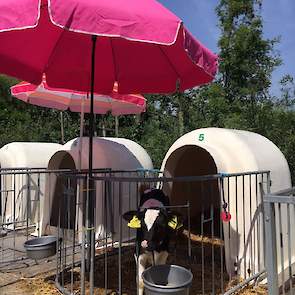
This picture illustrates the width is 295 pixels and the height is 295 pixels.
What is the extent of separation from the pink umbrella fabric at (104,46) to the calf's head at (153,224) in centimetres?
163

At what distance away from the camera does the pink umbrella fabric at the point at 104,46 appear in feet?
11.7

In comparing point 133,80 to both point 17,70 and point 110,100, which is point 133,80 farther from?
point 110,100

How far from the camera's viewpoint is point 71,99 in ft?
27.4

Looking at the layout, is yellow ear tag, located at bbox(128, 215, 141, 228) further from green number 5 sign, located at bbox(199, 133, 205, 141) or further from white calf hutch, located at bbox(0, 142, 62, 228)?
white calf hutch, located at bbox(0, 142, 62, 228)

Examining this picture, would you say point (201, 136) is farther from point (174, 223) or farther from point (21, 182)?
point (21, 182)

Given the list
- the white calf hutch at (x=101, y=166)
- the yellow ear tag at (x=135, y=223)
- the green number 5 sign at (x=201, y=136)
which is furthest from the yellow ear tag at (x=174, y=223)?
the white calf hutch at (x=101, y=166)

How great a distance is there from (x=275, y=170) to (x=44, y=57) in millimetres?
3932

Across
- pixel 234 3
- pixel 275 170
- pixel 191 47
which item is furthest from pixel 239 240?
pixel 234 3

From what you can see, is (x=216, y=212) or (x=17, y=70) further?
(x=216, y=212)

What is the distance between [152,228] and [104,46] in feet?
8.58

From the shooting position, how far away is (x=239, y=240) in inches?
246

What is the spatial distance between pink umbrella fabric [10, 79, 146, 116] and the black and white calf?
128 inches

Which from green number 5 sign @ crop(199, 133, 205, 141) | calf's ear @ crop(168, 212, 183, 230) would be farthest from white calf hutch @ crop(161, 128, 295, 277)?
calf's ear @ crop(168, 212, 183, 230)

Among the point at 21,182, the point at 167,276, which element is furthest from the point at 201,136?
the point at 21,182
